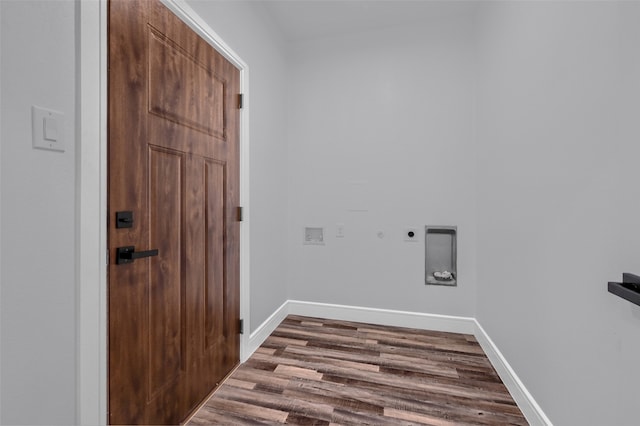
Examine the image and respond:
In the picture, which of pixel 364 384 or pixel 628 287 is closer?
pixel 628 287

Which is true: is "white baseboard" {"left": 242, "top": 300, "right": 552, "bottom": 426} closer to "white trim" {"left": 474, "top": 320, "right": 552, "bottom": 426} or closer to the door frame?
"white trim" {"left": 474, "top": 320, "right": 552, "bottom": 426}

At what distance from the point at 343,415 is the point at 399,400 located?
0.35 meters

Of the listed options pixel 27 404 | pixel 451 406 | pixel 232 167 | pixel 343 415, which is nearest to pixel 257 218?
pixel 232 167

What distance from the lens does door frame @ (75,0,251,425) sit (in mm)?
960

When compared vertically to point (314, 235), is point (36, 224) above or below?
above

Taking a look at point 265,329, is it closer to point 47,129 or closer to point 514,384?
point 514,384

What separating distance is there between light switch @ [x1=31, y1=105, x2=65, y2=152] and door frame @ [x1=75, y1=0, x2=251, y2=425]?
5cm

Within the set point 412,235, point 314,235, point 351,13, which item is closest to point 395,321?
point 412,235

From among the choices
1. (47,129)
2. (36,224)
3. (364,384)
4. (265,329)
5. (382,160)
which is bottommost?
(364,384)

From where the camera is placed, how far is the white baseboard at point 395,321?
6.22 feet

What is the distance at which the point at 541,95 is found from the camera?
1418mm

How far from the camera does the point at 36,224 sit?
86 cm

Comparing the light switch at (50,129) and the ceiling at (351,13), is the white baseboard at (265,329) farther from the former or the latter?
the ceiling at (351,13)

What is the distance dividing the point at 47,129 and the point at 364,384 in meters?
1.96
